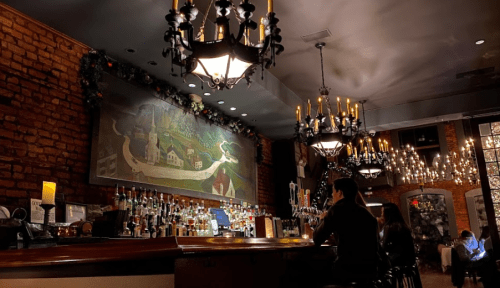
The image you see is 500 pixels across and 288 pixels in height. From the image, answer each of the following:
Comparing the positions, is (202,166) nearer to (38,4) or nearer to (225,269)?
(38,4)

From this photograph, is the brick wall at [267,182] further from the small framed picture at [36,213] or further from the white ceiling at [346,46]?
the small framed picture at [36,213]

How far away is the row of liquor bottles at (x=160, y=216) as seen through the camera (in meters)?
4.69

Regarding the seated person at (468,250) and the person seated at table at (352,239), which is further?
the seated person at (468,250)

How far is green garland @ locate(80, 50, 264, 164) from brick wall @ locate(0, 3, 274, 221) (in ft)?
0.37

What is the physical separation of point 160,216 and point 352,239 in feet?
9.59

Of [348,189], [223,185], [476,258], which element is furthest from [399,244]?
[476,258]

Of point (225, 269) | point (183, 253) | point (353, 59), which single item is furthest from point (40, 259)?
point (353, 59)

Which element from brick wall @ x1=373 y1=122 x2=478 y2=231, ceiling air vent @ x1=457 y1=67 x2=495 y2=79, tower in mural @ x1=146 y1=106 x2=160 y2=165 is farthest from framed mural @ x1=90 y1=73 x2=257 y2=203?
brick wall @ x1=373 y1=122 x2=478 y2=231

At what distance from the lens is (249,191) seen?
805 cm

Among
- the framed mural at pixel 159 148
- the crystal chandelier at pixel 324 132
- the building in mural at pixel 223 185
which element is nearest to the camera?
the framed mural at pixel 159 148

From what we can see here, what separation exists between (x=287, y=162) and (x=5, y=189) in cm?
636

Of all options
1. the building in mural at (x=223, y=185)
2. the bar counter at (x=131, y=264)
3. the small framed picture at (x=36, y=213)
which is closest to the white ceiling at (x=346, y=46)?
the building in mural at (x=223, y=185)

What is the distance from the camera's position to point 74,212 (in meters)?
4.24

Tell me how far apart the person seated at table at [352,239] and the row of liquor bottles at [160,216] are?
206cm
